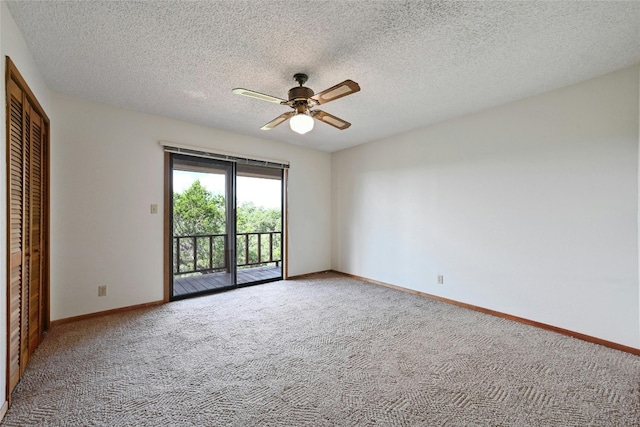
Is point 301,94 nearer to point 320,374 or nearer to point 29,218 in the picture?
point 320,374

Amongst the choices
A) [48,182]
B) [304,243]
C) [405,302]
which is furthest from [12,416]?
[304,243]

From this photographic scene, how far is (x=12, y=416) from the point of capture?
5.23ft

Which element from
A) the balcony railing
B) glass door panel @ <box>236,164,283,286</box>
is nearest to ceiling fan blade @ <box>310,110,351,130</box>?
glass door panel @ <box>236,164,283,286</box>

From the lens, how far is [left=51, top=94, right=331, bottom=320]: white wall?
9.66 ft

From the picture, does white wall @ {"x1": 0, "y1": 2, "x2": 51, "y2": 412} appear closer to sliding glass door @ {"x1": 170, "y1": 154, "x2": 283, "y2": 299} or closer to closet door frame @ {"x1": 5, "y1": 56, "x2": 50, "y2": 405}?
closet door frame @ {"x1": 5, "y1": 56, "x2": 50, "y2": 405}

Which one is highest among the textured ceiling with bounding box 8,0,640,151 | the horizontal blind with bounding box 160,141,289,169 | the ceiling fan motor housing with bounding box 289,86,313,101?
the textured ceiling with bounding box 8,0,640,151

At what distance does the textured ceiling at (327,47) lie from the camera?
1735 millimetres

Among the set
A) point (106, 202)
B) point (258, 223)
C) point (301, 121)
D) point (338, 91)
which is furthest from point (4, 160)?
point (258, 223)

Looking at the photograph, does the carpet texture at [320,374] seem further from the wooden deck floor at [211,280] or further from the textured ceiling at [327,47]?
the textured ceiling at [327,47]

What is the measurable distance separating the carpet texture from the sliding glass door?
38.8 inches

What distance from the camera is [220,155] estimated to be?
4.05m

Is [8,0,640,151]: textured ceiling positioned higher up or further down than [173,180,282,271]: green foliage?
higher up

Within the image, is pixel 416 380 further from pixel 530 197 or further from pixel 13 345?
pixel 13 345

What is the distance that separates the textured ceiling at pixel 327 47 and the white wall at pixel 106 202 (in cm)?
36
